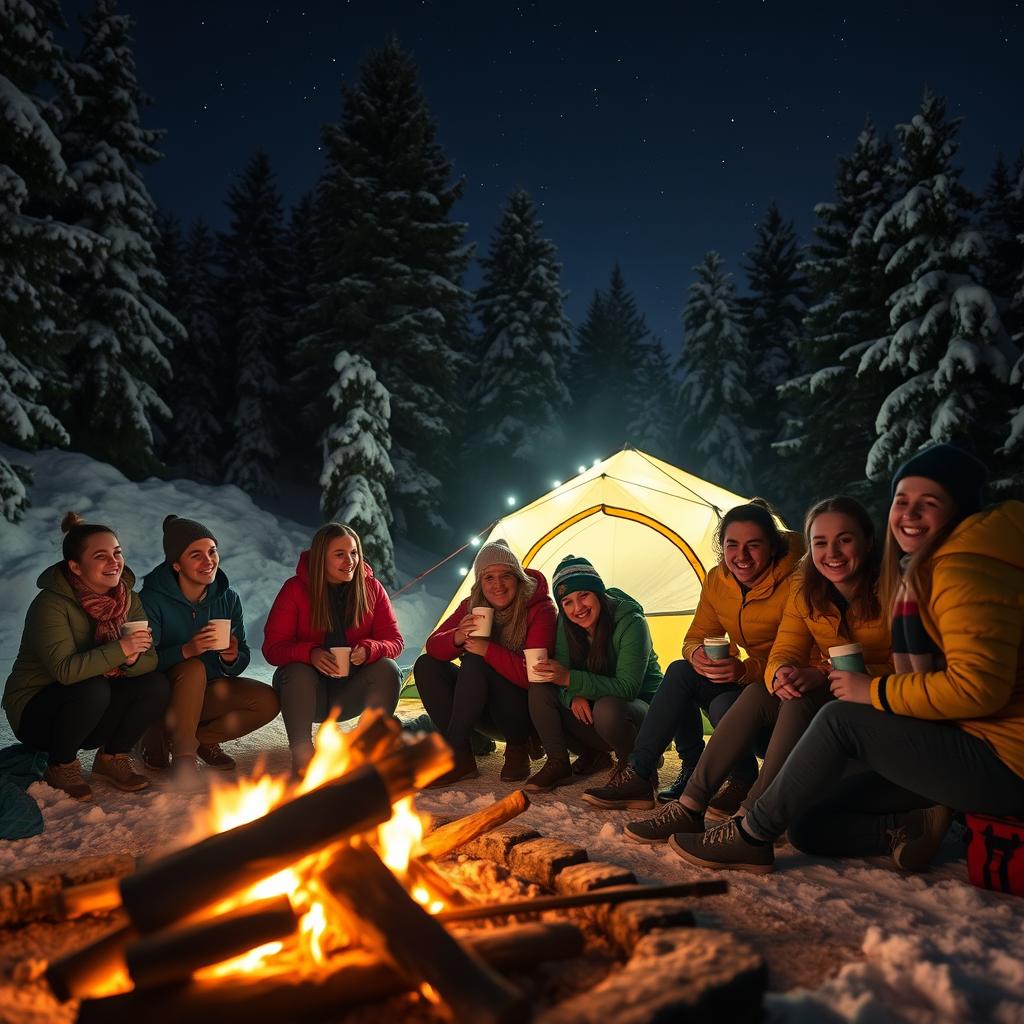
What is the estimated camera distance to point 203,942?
153cm

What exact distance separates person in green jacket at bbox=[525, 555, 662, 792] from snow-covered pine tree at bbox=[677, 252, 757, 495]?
55.4 feet

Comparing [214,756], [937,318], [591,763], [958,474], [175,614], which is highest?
[937,318]

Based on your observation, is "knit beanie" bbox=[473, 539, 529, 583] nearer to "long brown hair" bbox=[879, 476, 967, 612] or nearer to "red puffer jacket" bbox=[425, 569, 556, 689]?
"red puffer jacket" bbox=[425, 569, 556, 689]

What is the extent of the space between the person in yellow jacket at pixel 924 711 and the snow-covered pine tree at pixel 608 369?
24.4 meters

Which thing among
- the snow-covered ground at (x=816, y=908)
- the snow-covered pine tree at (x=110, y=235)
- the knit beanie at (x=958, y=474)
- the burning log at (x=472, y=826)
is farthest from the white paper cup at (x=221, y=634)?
the snow-covered pine tree at (x=110, y=235)

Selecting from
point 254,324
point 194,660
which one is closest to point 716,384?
point 254,324

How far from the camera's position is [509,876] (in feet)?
7.55

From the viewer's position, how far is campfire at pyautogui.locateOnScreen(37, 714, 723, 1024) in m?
1.45

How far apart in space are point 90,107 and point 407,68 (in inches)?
277

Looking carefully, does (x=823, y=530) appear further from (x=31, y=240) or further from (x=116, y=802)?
(x=31, y=240)

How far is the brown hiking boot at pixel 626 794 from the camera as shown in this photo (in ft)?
11.6

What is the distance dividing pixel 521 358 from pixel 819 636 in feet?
64.1

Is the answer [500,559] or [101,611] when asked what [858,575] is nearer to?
[500,559]

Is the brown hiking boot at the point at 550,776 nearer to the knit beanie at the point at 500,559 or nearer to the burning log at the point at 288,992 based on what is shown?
the knit beanie at the point at 500,559
